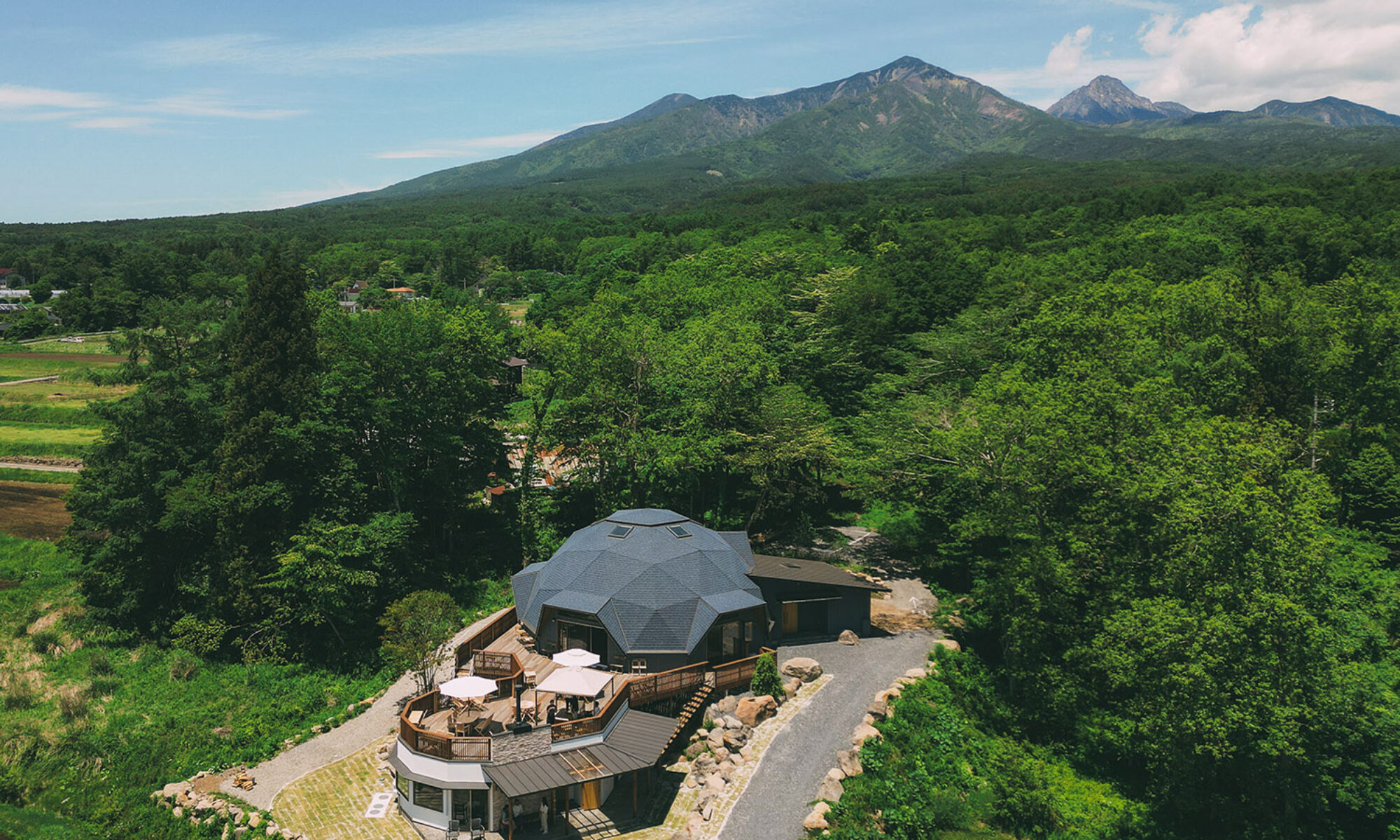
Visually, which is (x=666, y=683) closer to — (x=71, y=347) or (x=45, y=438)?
(x=45, y=438)

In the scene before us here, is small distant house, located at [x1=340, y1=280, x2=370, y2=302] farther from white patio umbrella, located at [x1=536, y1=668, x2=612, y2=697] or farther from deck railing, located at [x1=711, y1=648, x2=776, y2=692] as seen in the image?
white patio umbrella, located at [x1=536, y1=668, x2=612, y2=697]

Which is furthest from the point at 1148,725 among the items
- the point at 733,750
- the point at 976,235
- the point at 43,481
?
the point at 976,235

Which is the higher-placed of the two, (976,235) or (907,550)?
(976,235)

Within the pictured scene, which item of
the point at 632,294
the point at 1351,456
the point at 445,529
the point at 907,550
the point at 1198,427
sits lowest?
the point at 907,550

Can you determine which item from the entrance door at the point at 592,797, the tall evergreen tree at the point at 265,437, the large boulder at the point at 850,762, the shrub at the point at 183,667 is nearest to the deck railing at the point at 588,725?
the entrance door at the point at 592,797

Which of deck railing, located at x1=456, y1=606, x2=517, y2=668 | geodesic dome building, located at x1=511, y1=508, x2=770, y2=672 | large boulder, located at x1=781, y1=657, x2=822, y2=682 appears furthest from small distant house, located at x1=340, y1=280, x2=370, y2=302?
large boulder, located at x1=781, y1=657, x2=822, y2=682

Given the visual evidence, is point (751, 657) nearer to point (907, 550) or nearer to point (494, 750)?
point (494, 750)

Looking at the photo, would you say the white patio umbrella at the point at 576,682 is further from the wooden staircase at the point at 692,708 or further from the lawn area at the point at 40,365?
the lawn area at the point at 40,365
